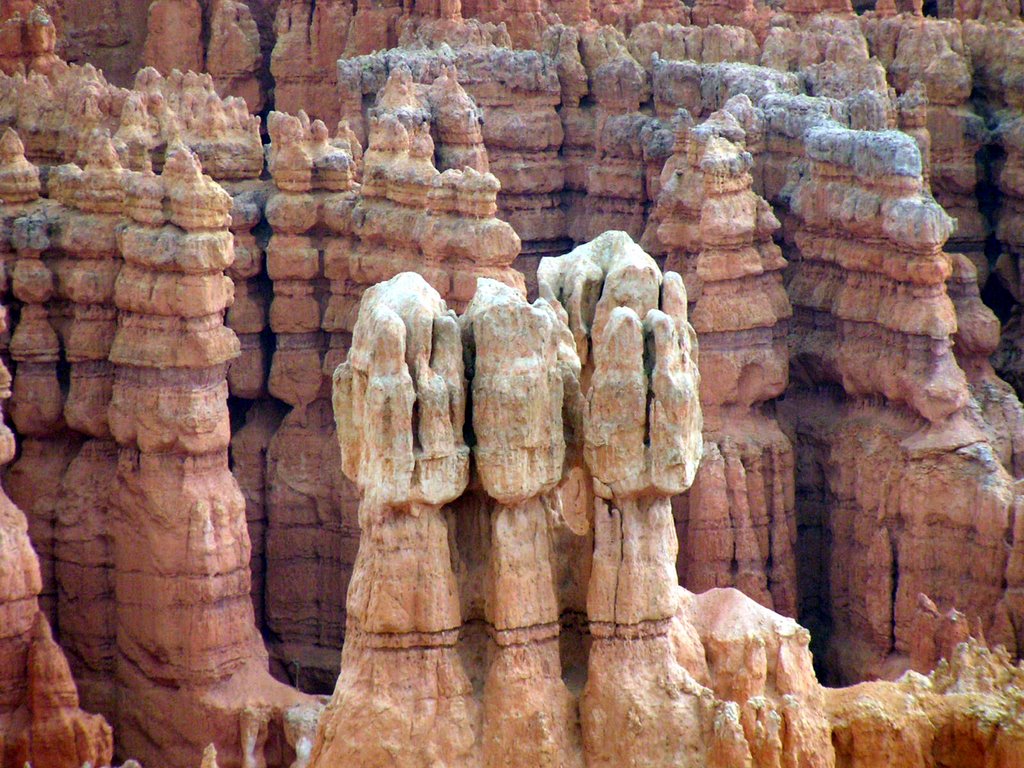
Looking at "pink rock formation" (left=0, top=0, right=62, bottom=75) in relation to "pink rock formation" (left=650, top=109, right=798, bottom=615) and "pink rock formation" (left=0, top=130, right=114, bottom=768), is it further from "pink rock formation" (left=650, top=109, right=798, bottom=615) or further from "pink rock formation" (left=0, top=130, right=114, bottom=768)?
"pink rock formation" (left=0, top=130, right=114, bottom=768)

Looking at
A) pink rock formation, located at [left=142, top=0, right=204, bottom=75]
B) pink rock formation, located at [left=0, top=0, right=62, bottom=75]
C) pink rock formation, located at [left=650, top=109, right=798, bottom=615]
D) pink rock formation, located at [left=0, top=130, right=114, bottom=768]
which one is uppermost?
pink rock formation, located at [left=142, top=0, right=204, bottom=75]

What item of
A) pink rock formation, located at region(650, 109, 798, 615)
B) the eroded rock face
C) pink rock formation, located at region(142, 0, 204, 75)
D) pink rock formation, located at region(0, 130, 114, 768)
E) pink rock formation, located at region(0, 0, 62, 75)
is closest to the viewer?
the eroded rock face

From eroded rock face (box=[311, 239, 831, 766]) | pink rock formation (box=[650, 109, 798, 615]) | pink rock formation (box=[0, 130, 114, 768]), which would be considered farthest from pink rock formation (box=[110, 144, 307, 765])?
eroded rock face (box=[311, 239, 831, 766])

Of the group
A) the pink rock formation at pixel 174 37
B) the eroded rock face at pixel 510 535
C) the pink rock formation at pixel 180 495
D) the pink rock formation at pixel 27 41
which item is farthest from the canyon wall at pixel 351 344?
the pink rock formation at pixel 174 37

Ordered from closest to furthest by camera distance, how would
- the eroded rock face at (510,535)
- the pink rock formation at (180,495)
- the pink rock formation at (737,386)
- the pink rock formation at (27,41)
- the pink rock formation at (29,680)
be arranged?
the eroded rock face at (510,535), the pink rock formation at (29,680), the pink rock formation at (180,495), the pink rock formation at (737,386), the pink rock formation at (27,41)

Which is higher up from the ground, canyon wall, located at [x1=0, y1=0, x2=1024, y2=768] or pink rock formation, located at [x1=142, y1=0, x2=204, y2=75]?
pink rock formation, located at [x1=142, y1=0, x2=204, y2=75]

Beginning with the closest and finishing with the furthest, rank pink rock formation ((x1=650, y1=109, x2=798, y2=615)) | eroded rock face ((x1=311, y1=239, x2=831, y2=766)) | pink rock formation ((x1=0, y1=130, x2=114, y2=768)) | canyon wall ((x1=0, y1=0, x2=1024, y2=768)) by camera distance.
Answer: eroded rock face ((x1=311, y1=239, x2=831, y2=766))
pink rock formation ((x1=0, y1=130, x2=114, y2=768))
canyon wall ((x1=0, y1=0, x2=1024, y2=768))
pink rock formation ((x1=650, y1=109, x2=798, y2=615))

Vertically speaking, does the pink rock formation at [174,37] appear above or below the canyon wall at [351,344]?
above

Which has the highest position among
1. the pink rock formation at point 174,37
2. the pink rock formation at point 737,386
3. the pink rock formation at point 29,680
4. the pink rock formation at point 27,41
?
the pink rock formation at point 174,37

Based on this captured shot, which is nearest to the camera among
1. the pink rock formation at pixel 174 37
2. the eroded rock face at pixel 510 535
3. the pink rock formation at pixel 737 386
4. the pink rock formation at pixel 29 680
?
the eroded rock face at pixel 510 535

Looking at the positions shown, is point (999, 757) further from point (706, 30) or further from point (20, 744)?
point (706, 30)

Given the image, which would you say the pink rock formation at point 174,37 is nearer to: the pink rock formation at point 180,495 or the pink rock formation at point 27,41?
the pink rock formation at point 27,41

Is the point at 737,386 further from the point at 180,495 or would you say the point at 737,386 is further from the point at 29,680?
the point at 29,680

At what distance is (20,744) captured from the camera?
20.9m
